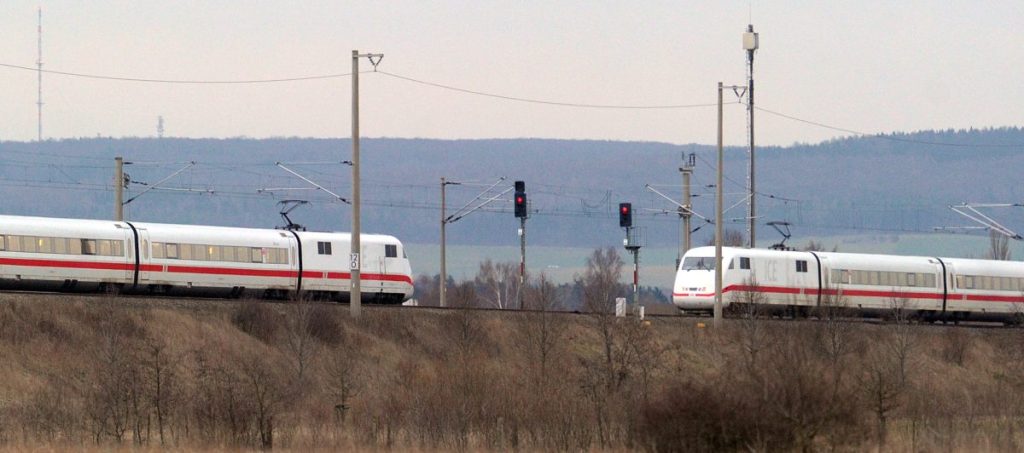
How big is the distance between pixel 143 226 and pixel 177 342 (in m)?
9.25

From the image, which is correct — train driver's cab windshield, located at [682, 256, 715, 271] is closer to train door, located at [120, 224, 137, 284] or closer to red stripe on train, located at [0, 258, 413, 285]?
red stripe on train, located at [0, 258, 413, 285]

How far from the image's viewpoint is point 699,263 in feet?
259

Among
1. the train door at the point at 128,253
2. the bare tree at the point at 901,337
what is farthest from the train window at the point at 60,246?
the bare tree at the point at 901,337

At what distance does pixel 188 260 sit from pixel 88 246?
14.8 feet

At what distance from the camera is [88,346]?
5400 centimetres

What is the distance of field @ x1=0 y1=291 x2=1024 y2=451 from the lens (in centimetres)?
3581

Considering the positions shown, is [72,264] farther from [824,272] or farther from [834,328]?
[824,272]

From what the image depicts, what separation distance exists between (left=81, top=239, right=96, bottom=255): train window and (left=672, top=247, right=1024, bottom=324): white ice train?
29307mm

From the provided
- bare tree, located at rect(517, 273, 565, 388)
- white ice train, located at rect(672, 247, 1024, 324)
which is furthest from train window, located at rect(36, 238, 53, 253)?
white ice train, located at rect(672, 247, 1024, 324)

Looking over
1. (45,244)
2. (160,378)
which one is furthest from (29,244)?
(160,378)

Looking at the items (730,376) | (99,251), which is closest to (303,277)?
(99,251)

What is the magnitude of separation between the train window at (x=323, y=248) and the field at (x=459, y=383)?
18.1 ft

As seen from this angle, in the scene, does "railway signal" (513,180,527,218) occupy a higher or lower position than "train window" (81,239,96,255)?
higher

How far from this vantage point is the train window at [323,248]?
6969 cm
